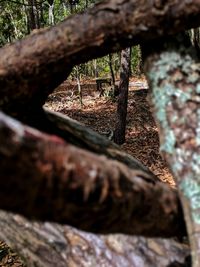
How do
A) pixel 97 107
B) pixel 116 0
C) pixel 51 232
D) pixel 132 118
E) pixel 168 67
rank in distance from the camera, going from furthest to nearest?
pixel 97 107
pixel 132 118
pixel 51 232
pixel 168 67
pixel 116 0

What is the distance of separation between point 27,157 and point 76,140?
4.30 ft

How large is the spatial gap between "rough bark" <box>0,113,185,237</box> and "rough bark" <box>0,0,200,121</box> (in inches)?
27.7

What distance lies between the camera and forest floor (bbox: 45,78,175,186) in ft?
35.4

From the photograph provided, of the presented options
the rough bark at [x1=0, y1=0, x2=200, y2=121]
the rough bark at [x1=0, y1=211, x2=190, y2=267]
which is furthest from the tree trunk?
the rough bark at [x1=0, y1=0, x2=200, y2=121]

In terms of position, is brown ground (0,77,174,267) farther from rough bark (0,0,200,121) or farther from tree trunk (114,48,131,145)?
rough bark (0,0,200,121)

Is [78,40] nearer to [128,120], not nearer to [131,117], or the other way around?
[128,120]

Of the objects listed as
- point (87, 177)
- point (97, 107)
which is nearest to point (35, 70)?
point (87, 177)

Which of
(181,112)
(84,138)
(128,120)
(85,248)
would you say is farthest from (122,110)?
(181,112)

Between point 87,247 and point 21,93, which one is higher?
point 21,93

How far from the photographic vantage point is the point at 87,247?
261 cm

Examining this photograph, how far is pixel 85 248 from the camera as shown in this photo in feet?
8.57

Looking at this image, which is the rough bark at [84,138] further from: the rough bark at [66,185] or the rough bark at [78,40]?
the rough bark at [66,185]

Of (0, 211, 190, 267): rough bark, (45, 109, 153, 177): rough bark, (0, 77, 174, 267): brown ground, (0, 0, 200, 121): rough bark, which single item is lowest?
(0, 77, 174, 267): brown ground

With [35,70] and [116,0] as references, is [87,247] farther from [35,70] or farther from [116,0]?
[116,0]
